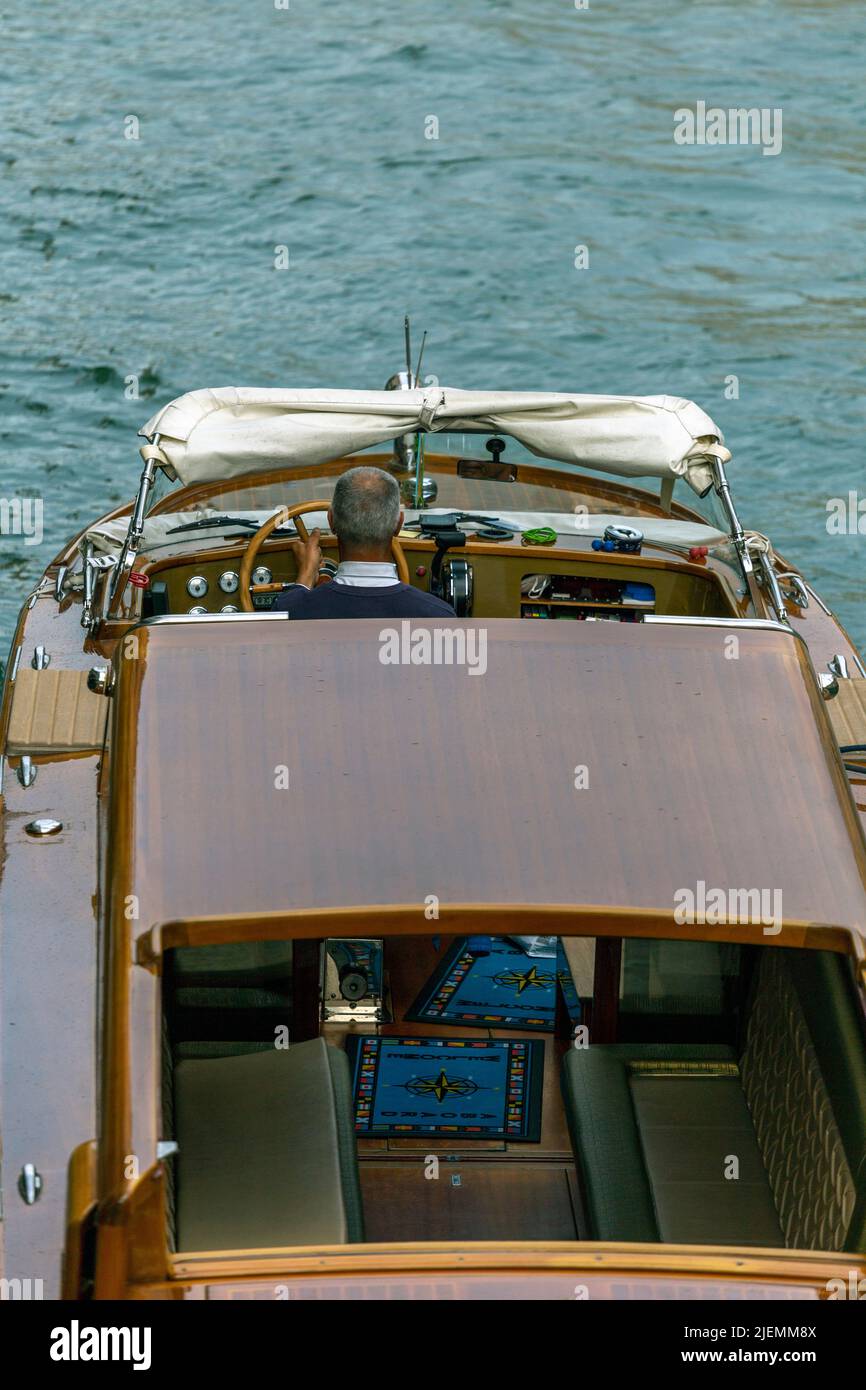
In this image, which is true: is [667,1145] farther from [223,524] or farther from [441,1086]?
[223,524]

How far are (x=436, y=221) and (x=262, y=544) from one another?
9.06 m

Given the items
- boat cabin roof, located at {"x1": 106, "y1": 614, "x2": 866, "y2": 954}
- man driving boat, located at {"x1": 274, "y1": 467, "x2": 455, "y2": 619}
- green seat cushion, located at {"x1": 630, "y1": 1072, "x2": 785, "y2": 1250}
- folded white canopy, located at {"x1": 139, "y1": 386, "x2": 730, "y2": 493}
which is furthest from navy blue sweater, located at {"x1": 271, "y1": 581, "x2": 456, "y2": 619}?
folded white canopy, located at {"x1": 139, "y1": 386, "x2": 730, "y2": 493}

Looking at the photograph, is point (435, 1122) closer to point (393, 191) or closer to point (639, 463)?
point (639, 463)

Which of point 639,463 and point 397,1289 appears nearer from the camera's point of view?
point 397,1289

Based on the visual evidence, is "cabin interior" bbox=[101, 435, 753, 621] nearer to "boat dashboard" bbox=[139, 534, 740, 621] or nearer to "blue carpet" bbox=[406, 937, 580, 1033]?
"boat dashboard" bbox=[139, 534, 740, 621]

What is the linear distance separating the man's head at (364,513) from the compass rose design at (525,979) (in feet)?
4.83

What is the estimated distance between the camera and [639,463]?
17.4 feet

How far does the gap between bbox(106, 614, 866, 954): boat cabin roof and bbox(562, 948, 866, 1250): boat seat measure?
1.04ft

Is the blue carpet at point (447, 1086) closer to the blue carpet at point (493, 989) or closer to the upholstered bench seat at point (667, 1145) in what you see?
the blue carpet at point (493, 989)

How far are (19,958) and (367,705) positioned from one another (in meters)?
0.86

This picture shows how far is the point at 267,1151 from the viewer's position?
3.46 meters
